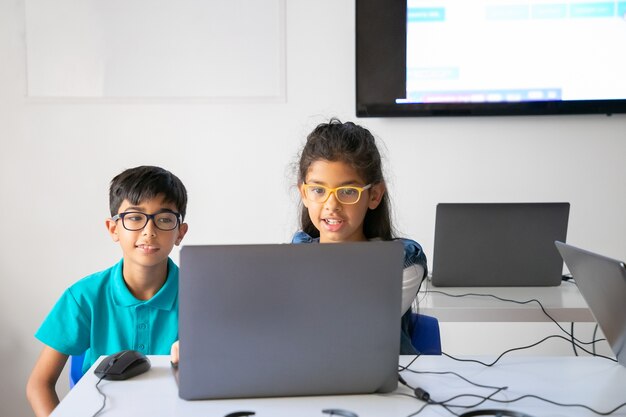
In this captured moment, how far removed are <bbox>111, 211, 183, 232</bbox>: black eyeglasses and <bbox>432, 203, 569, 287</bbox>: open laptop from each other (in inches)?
33.8

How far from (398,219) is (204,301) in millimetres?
2087

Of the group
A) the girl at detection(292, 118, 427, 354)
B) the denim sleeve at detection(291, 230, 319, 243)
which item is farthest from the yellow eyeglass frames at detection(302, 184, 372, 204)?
the denim sleeve at detection(291, 230, 319, 243)

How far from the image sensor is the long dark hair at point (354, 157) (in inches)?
72.6

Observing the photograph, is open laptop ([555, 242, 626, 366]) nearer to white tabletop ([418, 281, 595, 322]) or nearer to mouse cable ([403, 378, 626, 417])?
mouse cable ([403, 378, 626, 417])

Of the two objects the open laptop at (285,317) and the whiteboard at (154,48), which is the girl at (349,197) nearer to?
the open laptop at (285,317)

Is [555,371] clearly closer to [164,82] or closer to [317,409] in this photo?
[317,409]

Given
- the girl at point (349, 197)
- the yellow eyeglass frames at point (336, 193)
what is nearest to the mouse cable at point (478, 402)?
the girl at point (349, 197)

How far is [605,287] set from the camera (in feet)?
3.92

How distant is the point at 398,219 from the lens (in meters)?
3.10

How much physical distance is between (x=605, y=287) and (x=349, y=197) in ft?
2.42

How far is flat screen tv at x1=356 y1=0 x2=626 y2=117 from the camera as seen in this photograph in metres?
2.96

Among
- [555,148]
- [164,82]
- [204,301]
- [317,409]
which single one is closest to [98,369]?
[204,301]

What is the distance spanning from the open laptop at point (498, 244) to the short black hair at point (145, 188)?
84cm

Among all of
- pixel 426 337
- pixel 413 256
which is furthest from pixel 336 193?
pixel 426 337
